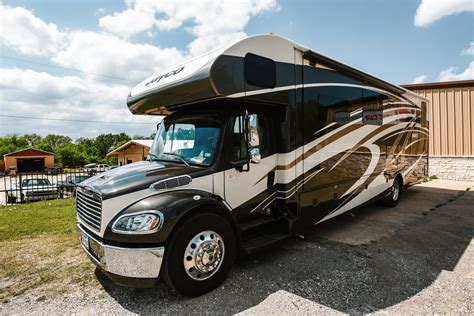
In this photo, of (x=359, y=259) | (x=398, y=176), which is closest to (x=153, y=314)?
(x=359, y=259)

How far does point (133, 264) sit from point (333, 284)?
236cm

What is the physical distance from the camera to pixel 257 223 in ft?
13.6

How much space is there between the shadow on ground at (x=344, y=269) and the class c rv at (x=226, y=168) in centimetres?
32

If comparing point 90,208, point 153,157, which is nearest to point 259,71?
point 153,157

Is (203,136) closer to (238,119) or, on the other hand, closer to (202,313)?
(238,119)

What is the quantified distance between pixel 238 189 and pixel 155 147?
1.55m

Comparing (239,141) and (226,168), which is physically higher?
(239,141)

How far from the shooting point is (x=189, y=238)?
3234mm

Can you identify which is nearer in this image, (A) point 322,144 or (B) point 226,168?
(B) point 226,168

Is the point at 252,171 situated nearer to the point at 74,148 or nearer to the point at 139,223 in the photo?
the point at 139,223

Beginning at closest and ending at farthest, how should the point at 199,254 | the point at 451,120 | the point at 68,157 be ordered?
the point at 199,254, the point at 451,120, the point at 68,157

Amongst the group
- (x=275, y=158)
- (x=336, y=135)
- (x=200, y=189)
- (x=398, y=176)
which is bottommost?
(x=398, y=176)

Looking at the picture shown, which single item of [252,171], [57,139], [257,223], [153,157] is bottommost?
[257,223]

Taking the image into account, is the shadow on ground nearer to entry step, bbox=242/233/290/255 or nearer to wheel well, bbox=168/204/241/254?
entry step, bbox=242/233/290/255
